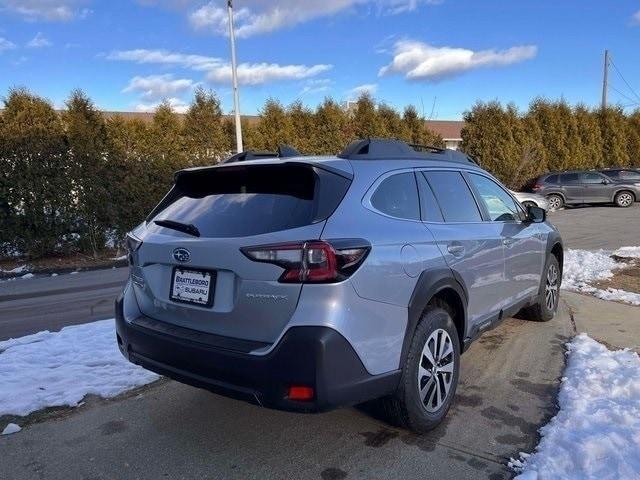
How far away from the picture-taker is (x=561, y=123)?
3025cm

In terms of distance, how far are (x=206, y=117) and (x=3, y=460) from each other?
16401mm

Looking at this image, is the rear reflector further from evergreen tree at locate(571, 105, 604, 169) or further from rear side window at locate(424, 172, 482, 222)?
evergreen tree at locate(571, 105, 604, 169)

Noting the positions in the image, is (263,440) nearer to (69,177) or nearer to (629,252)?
(629,252)

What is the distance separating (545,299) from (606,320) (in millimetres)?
778

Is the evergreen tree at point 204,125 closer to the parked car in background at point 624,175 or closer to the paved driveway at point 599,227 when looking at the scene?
the paved driveway at point 599,227

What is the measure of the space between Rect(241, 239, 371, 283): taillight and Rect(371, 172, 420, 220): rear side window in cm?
56

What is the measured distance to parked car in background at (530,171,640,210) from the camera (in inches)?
925

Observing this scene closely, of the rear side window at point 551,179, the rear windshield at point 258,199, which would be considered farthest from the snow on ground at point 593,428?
the rear side window at point 551,179

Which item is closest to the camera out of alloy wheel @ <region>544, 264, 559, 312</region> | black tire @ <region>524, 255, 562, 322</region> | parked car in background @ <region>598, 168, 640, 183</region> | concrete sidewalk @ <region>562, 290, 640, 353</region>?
concrete sidewalk @ <region>562, 290, 640, 353</region>

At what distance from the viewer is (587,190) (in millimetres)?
23578

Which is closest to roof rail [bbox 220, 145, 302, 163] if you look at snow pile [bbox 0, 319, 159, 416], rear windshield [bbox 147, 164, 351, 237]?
rear windshield [bbox 147, 164, 351, 237]

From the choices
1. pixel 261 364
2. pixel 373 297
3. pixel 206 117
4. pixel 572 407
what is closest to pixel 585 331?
pixel 572 407

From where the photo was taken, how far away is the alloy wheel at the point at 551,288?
19.2 feet

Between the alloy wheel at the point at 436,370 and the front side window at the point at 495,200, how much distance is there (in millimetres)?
1471
